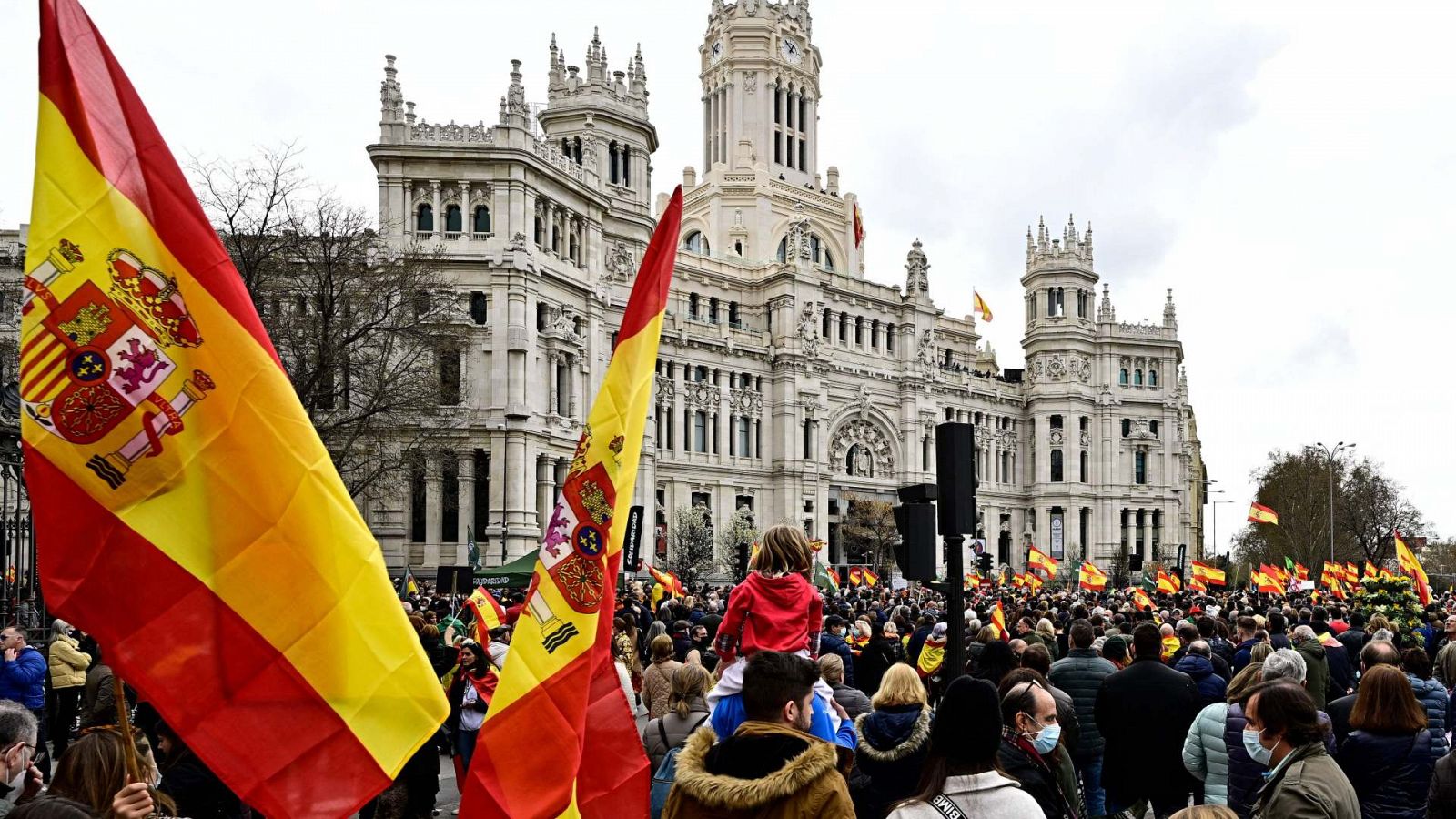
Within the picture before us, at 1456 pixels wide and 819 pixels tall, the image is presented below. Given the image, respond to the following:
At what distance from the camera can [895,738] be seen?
6.35 meters

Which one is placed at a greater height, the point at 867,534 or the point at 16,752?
the point at 16,752

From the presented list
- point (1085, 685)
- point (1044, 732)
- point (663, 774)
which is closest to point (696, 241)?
point (1085, 685)

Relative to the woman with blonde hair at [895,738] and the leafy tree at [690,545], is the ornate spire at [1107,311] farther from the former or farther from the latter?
the woman with blonde hair at [895,738]

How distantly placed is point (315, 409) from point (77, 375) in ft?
102

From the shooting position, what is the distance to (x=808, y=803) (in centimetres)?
389

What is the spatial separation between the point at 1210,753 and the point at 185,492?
6.24 metres

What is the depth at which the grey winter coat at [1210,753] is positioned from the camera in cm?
712

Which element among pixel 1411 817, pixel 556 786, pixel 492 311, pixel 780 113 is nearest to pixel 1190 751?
pixel 1411 817

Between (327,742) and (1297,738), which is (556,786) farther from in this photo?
(1297,738)

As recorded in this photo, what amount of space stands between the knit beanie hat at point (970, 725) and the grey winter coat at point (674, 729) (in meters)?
3.47

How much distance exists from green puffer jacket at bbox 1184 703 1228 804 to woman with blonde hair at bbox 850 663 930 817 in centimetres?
210

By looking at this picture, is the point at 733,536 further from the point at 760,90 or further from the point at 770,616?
A: the point at 770,616

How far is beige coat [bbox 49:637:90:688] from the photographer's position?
550 inches

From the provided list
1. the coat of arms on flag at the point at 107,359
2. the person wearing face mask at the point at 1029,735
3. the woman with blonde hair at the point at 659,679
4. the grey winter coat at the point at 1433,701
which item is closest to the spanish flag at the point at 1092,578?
the grey winter coat at the point at 1433,701
